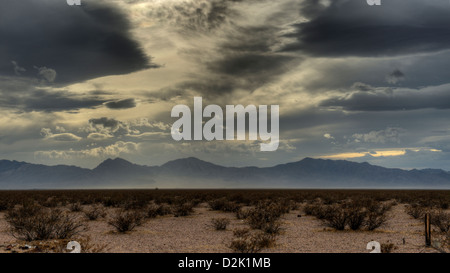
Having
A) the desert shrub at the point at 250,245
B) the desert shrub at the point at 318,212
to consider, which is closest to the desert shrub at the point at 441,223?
the desert shrub at the point at 318,212

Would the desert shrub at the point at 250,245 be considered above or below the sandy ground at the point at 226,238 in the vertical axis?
above

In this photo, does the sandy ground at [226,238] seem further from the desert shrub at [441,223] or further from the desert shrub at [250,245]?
the desert shrub at [441,223]

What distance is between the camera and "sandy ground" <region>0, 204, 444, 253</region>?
42.8ft

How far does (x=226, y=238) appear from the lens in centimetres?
1516

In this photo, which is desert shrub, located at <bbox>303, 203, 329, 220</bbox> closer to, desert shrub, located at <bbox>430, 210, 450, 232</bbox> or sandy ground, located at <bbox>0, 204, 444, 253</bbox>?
sandy ground, located at <bbox>0, 204, 444, 253</bbox>

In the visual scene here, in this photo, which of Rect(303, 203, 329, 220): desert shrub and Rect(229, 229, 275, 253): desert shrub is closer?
Rect(229, 229, 275, 253): desert shrub

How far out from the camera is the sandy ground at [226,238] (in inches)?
514

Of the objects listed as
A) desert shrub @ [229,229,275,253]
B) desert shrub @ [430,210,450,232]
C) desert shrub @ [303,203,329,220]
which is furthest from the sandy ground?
desert shrub @ [303,203,329,220]

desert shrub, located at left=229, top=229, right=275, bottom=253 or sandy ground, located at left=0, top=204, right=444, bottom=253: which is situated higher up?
desert shrub, located at left=229, top=229, right=275, bottom=253

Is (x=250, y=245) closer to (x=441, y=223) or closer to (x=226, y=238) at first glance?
(x=226, y=238)
